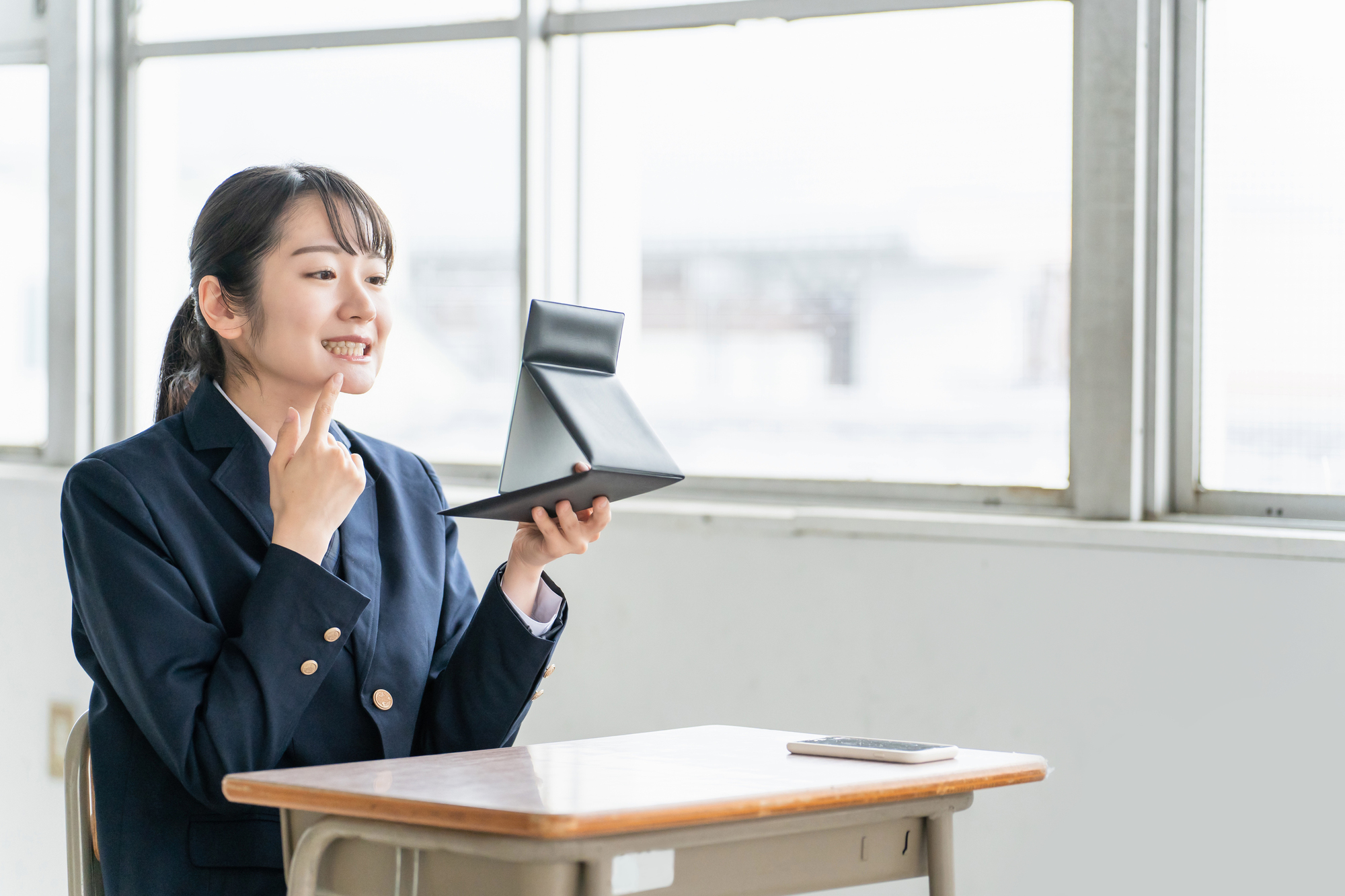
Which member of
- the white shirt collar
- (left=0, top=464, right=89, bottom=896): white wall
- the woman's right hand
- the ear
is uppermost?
the ear

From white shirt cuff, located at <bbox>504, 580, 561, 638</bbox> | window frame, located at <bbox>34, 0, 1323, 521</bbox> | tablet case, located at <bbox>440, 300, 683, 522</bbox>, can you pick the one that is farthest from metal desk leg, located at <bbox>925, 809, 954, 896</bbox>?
window frame, located at <bbox>34, 0, 1323, 521</bbox>

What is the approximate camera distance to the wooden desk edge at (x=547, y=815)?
103cm

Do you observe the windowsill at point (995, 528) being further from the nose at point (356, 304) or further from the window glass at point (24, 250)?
the window glass at point (24, 250)

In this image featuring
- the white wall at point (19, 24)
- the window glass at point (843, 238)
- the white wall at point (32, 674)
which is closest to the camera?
the window glass at point (843, 238)

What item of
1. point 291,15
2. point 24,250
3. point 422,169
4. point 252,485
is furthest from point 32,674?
point 252,485

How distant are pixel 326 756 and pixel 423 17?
174 centimetres

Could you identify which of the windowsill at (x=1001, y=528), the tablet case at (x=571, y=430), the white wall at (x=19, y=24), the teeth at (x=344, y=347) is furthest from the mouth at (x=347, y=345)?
the white wall at (x=19, y=24)

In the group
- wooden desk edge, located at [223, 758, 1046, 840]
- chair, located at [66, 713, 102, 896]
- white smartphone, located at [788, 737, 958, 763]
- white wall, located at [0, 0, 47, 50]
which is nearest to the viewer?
wooden desk edge, located at [223, 758, 1046, 840]

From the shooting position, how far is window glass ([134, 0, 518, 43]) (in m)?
2.75

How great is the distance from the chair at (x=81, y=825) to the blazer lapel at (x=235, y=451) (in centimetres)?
28

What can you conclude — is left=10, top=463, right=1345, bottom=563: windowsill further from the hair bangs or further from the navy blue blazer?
the hair bangs

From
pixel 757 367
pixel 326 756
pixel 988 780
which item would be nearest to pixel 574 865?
pixel 988 780

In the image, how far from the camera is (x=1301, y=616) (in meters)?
2.04

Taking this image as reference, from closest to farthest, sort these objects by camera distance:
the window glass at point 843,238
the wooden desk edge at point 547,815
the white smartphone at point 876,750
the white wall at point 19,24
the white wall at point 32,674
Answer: the wooden desk edge at point 547,815
the white smartphone at point 876,750
the window glass at point 843,238
the white wall at point 32,674
the white wall at point 19,24
